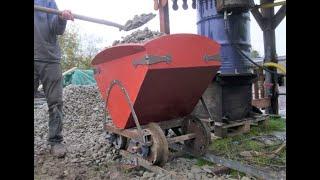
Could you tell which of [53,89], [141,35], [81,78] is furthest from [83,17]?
[81,78]

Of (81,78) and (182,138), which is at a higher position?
(81,78)

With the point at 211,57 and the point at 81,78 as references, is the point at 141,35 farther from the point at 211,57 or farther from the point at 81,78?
the point at 81,78

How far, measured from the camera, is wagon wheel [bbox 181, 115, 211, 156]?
12.3 feet

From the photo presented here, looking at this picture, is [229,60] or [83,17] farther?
[229,60]

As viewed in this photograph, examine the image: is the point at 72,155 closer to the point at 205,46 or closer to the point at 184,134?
the point at 184,134

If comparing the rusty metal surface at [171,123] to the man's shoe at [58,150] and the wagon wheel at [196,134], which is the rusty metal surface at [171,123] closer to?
the wagon wheel at [196,134]

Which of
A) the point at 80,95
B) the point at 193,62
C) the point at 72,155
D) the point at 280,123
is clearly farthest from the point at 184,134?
the point at 80,95

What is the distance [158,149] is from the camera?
10.8 ft

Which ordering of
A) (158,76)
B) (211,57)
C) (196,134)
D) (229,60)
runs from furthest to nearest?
1. (229,60)
2. (196,134)
3. (211,57)
4. (158,76)

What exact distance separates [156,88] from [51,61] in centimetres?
144

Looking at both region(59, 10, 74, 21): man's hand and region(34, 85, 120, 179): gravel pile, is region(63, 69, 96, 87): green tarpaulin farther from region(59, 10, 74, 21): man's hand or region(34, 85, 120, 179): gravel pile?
region(59, 10, 74, 21): man's hand

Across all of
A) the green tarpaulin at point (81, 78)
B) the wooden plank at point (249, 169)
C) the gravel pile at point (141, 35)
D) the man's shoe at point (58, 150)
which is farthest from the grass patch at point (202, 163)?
the green tarpaulin at point (81, 78)

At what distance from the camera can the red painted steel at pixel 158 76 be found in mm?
3162

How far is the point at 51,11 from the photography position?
3697mm
